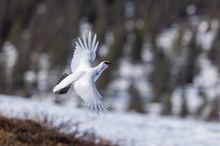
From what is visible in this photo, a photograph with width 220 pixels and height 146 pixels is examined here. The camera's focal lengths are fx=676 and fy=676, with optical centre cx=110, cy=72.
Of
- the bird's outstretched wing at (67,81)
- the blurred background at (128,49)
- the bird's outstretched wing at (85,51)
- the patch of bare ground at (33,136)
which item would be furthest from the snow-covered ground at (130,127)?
the blurred background at (128,49)

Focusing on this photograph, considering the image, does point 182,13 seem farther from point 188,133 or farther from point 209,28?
point 188,133

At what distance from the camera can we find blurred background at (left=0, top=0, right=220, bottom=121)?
8025cm

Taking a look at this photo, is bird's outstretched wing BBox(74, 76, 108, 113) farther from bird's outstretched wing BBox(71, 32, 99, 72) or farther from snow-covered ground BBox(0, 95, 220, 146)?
snow-covered ground BBox(0, 95, 220, 146)

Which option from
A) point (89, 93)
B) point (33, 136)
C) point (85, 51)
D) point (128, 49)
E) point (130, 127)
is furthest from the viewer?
point (128, 49)

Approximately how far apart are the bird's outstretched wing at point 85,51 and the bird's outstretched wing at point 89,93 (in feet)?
1.08

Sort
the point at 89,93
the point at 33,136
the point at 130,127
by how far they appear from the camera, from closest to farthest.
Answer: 1. the point at 89,93
2. the point at 33,136
3. the point at 130,127

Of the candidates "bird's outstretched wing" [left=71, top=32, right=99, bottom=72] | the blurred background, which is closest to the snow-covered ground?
"bird's outstretched wing" [left=71, top=32, right=99, bottom=72]

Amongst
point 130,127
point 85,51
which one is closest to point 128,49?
point 130,127

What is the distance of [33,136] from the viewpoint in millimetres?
7359

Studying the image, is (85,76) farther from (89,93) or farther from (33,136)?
(33,136)

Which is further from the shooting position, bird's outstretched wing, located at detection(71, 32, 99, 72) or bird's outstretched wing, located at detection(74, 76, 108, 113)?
bird's outstretched wing, located at detection(71, 32, 99, 72)

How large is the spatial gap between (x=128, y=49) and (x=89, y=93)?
4000 inches

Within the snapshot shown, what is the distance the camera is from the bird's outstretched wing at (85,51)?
5641 mm

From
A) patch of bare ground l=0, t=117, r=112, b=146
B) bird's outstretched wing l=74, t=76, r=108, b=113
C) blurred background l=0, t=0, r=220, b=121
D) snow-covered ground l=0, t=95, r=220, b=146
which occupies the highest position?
blurred background l=0, t=0, r=220, b=121
